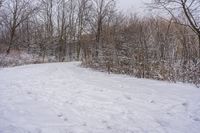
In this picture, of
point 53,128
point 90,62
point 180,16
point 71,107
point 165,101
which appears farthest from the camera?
point 90,62

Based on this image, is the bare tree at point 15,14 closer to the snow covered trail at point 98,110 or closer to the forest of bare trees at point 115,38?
the forest of bare trees at point 115,38

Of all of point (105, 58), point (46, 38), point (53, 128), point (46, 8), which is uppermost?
point (46, 8)

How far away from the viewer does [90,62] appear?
15141mm

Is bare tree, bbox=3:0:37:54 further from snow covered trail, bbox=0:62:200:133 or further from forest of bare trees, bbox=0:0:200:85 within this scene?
snow covered trail, bbox=0:62:200:133

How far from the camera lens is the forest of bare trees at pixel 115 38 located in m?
10.6

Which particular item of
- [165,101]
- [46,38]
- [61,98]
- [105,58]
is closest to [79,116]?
[61,98]

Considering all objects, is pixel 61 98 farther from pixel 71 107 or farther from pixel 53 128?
pixel 53 128

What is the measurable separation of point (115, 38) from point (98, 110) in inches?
495

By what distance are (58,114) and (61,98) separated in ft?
3.97

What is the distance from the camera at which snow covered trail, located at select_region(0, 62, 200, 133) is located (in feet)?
13.0

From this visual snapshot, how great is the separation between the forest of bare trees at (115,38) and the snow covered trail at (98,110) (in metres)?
3.27

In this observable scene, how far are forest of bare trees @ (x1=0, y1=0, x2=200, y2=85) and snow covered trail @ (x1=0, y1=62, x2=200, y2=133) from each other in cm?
327

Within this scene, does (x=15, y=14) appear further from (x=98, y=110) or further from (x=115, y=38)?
(x=98, y=110)

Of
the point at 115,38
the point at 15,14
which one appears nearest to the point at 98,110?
the point at 115,38
